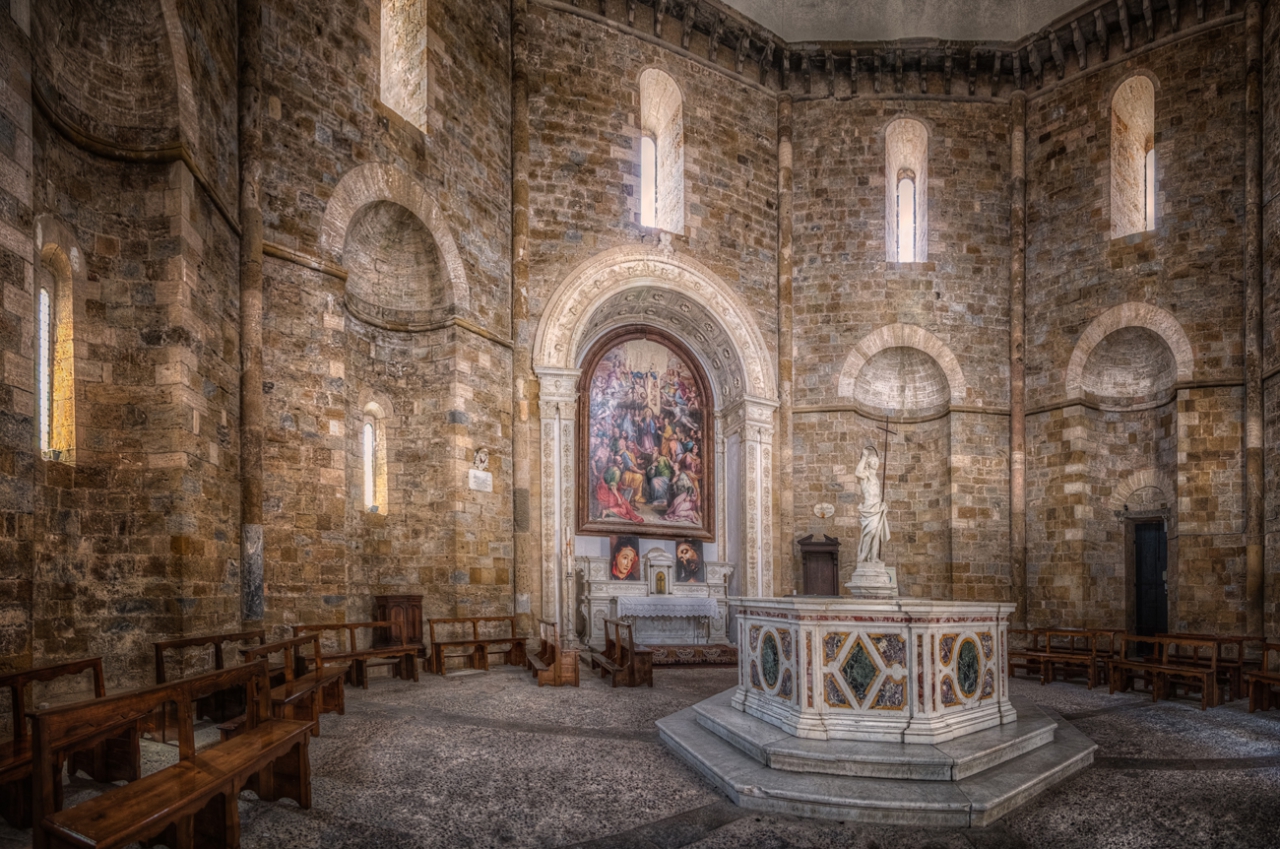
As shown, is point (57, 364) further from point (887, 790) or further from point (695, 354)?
point (695, 354)

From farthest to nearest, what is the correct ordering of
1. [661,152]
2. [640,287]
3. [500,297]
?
1. [661,152]
2. [640,287]
3. [500,297]

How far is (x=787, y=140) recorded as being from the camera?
54.0 feet

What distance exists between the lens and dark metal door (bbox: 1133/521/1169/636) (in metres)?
14.5

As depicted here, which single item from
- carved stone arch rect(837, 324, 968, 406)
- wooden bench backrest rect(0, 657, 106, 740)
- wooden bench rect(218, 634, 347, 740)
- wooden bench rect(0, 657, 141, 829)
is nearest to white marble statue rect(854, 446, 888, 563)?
wooden bench rect(218, 634, 347, 740)

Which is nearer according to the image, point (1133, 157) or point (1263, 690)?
point (1263, 690)

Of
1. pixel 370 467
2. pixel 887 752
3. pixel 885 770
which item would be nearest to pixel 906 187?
pixel 370 467

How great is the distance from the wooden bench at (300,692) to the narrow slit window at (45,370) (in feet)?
8.21

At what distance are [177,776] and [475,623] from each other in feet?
23.2

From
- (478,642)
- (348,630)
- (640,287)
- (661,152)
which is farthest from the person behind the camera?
(661,152)

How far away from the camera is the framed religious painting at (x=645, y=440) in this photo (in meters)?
15.0

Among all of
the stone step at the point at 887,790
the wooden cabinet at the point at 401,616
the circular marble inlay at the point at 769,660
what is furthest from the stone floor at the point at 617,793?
the wooden cabinet at the point at 401,616

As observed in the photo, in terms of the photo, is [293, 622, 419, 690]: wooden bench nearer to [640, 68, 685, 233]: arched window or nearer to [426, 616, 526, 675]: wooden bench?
[426, 616, 526, 675]: wooden bench

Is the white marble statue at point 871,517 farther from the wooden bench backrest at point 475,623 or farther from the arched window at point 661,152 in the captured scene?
the arched window at point 661,152

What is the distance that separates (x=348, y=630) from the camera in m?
10.6
